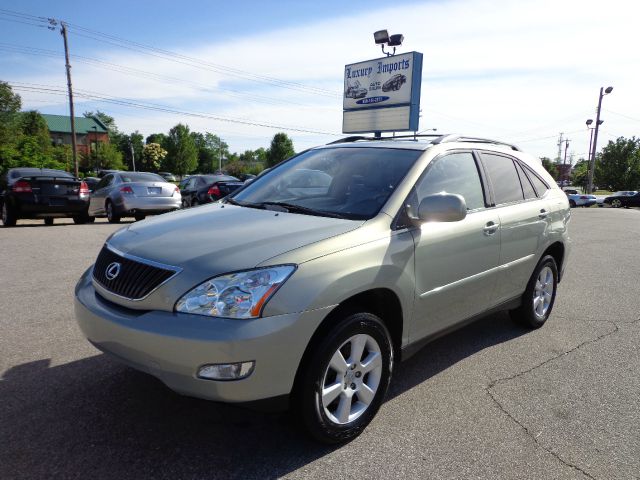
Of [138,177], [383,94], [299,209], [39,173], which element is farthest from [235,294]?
[383,94]

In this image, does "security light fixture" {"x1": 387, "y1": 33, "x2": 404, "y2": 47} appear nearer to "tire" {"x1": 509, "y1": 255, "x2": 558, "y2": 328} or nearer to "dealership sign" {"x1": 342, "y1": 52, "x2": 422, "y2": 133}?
"dealership sign" {"x1": 342, "y1": 52, "x2": 422, "y2": 133}

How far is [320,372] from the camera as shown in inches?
95.4

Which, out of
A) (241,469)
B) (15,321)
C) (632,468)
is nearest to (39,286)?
(15,321)

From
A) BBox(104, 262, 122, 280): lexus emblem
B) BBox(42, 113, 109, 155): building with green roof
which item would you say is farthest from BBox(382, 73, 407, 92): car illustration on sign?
BBox(42, 113, 109, 155): building with green roof

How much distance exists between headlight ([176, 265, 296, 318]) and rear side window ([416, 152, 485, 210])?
4.44 ft

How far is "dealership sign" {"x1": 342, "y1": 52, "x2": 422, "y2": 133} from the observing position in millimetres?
26516

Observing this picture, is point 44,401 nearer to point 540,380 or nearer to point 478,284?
point 478,284

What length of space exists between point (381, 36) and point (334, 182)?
25.8 meters

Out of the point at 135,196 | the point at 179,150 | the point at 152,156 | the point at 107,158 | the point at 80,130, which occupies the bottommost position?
the point at 135,196

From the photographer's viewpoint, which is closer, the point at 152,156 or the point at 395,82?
the point at 395,82

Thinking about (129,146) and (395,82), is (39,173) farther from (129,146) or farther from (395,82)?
(129,146)

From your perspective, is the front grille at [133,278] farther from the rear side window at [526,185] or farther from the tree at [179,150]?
the tree at [179,150]

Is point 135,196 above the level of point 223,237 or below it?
below

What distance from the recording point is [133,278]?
2.53 meters
